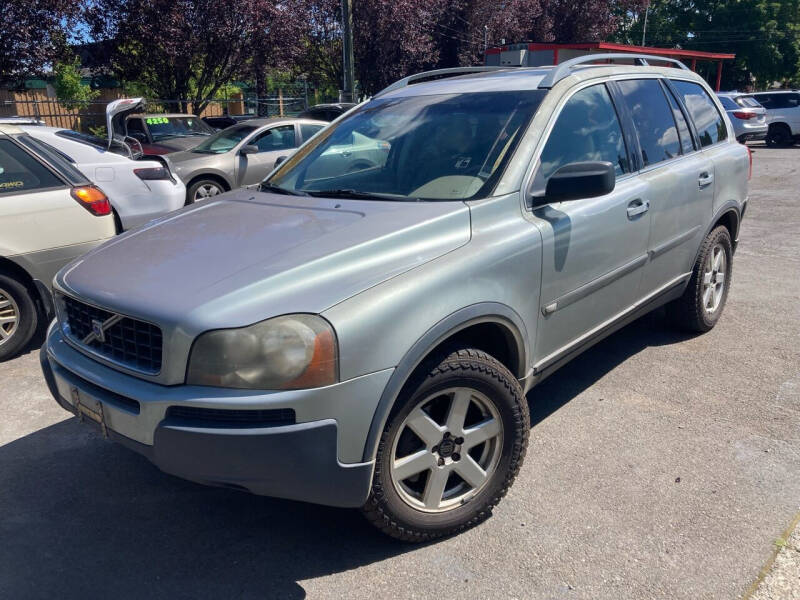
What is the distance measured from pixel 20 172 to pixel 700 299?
488 cm

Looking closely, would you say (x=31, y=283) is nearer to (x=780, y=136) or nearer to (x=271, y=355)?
(x=271, y=355)

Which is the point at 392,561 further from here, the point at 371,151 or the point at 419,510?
the point at 371,151

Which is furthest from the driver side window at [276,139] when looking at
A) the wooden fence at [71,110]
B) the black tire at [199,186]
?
the wooden fence at [71,110]

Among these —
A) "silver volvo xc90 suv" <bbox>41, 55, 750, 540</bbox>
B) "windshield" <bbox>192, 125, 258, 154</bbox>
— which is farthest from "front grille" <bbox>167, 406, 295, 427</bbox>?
"windshield" <bbox>192, 125, 258, 154</bbox>

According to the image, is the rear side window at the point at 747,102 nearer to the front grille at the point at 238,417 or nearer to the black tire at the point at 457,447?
the black tire at the point at 457,447

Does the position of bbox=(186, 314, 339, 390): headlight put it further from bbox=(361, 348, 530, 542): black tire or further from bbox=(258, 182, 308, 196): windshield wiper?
bbox=(258, 182, 308, 196): windshield wiper

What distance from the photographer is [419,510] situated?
9.12ft

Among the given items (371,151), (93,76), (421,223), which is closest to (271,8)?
(93,76)

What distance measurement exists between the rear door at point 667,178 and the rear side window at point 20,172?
157 inches

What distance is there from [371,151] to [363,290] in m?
1.51

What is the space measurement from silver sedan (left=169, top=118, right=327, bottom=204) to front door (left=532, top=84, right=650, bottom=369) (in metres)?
7.76

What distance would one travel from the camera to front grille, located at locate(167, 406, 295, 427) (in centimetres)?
230

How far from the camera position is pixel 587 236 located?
11.3 ft

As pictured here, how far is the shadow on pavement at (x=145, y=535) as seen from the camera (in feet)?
8.84
